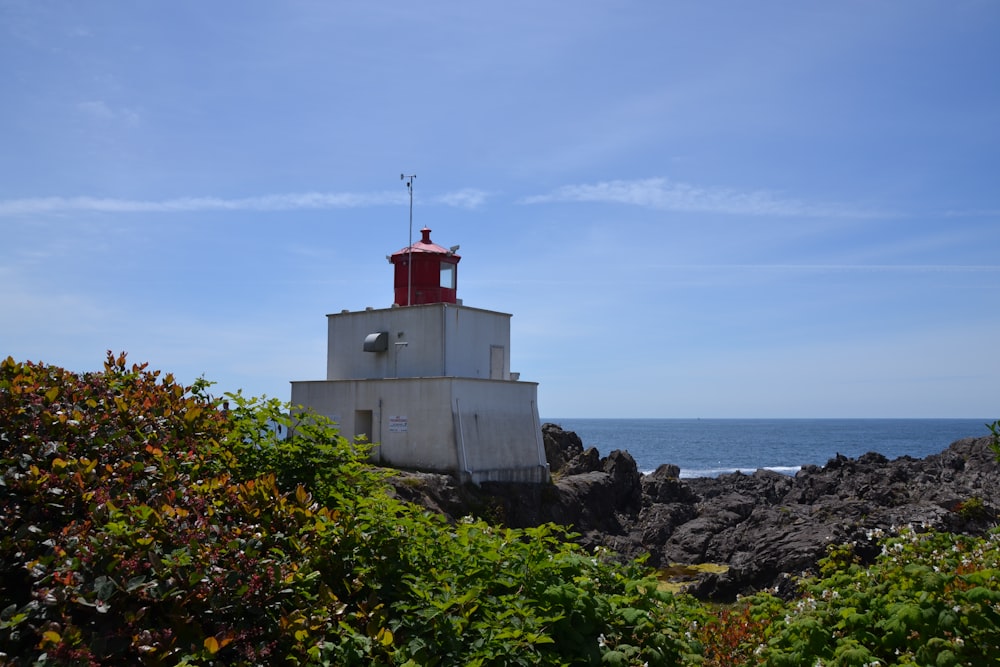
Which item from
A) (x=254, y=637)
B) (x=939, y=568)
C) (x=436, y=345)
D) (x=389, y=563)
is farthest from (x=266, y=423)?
(x=436, y=345)

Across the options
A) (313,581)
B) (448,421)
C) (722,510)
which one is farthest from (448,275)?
(313,581)

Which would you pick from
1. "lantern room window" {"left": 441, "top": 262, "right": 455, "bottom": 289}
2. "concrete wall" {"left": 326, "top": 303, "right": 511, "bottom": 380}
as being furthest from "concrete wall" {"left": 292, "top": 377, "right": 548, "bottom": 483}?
"lantern room window" {"left": 441, "top": 262, "right": 455, "bottom": 289}

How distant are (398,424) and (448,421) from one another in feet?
6.02

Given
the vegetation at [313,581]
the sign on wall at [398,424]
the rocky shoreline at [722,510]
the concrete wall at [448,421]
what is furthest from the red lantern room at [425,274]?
the vegetation at [313,581]

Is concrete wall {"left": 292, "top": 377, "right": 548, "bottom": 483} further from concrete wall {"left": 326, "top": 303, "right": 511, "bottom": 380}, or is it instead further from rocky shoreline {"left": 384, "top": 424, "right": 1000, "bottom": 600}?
concrete wall {"left": 326, "top": 303, "right": 511, "bottom": 380}

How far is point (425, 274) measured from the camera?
80.7ft

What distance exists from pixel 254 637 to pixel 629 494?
25.5 metres

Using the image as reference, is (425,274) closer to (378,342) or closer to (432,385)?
(378,342)

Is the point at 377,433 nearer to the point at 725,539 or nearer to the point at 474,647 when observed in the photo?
the point at 725,539

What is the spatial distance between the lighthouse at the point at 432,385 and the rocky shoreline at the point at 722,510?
1.10 metres

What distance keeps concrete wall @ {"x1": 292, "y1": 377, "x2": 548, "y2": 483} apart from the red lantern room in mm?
3036

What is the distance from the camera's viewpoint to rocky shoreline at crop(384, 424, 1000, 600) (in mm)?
18422

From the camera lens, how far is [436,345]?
23.1 meters

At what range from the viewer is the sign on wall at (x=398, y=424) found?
22.8 metres
